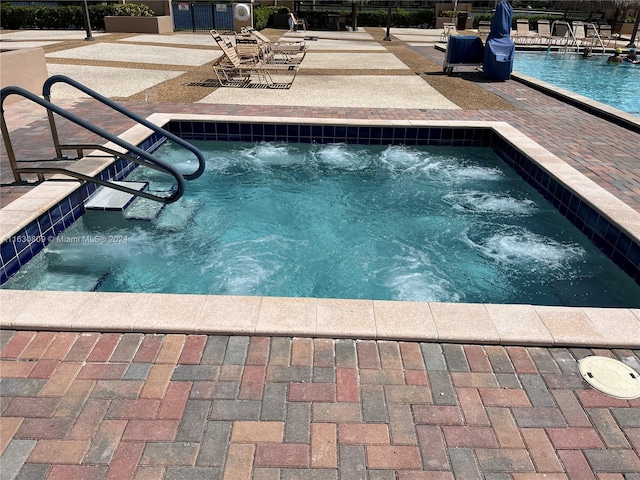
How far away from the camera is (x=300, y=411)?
8.27ft

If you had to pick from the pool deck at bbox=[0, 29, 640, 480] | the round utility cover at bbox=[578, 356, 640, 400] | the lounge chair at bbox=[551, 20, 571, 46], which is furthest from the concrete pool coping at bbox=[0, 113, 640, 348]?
the lounge chair at bbox=[551, 20, 571, 46]

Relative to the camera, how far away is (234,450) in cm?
230

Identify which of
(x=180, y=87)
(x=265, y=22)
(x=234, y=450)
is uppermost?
(x=265, y=22)

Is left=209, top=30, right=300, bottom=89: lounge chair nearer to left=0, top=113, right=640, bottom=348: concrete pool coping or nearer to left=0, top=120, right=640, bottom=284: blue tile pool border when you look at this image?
left=0, top=120, right=640, bottom=284: blue tile pool border

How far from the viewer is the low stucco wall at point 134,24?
23406mm

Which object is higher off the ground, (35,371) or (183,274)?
(35,371)

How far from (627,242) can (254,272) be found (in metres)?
3.70

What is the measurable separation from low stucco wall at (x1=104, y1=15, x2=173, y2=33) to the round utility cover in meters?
25.8

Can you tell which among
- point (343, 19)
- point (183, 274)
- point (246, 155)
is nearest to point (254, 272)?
point (183, 274)

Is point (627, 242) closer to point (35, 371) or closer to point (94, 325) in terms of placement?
point (94, 325)

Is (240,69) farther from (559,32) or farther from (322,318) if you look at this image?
(559,32)

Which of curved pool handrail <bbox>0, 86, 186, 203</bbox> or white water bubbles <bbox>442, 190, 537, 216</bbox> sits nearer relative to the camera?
curved pool handrail <bbox>0, 86, 186, 203</bbox>

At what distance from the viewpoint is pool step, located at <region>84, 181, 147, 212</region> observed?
212 inches

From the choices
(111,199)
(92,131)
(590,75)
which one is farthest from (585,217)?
(590,75)
